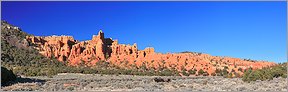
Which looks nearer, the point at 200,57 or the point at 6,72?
the point at 6,72

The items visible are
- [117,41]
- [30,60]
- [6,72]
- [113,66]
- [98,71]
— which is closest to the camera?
[6,72]

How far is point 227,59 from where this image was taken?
74375mm

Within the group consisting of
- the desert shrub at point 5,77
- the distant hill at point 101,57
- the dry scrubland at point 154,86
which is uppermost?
the distant hill at point 101,57

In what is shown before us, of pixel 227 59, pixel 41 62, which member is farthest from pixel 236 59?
pixel 41 62

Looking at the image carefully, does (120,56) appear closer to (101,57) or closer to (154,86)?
(101,57)

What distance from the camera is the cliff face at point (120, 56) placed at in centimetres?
6869

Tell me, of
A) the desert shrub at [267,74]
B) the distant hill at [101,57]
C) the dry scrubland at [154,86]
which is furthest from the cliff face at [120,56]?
the dry scrubland at [154,86]

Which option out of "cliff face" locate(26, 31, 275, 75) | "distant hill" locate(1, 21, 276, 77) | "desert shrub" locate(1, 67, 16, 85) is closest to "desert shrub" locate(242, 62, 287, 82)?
"desert shrub" locate(1, 67, 16, 85)

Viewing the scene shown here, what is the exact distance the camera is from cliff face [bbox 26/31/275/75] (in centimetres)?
6869

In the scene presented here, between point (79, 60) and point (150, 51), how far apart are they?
1073 cm

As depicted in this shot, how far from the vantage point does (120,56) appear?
72938mm

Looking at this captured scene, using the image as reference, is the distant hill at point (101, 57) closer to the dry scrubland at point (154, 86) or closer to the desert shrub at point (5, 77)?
the desert shrub at point (5, 77)

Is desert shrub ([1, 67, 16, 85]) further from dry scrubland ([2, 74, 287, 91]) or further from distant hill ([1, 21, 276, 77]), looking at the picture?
distant hill ([1, 21, 276, 77])

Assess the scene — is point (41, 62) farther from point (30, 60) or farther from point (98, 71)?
point (98, 71)
